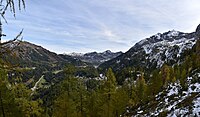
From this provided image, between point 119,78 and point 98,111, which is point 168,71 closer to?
point 98,111

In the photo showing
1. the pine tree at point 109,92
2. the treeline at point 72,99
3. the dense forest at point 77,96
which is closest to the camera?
the dense forest at point 77,96

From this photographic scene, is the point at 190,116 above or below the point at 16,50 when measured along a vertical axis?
below

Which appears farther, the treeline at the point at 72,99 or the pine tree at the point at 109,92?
the pine tree at the point at 109,92

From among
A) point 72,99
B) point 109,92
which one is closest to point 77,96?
point 72,99

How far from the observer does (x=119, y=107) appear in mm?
43906

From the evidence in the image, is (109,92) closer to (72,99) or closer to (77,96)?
(77,96)

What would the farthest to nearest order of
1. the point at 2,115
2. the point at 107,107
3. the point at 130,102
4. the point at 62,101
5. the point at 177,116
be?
the point at 130,102, the point at 107,107, the point at 62,101, the point at 2,115, the point at 177,116

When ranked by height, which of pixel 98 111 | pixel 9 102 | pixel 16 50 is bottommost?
pixel 98 111

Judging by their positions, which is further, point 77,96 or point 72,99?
point 77,96

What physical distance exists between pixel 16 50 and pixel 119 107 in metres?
40.7

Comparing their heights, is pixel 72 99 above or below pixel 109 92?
below

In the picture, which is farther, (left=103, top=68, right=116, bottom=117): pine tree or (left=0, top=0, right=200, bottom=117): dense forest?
(left=103, top=68, right=116, bottom=117): pine tree

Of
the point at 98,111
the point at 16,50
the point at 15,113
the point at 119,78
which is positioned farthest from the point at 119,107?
the point at 119,78

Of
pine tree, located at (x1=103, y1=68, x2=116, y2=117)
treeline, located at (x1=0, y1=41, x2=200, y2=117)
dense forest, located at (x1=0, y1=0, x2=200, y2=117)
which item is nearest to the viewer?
dense forest, located at (x1=0, y1=0, x2=200, y2=117)
